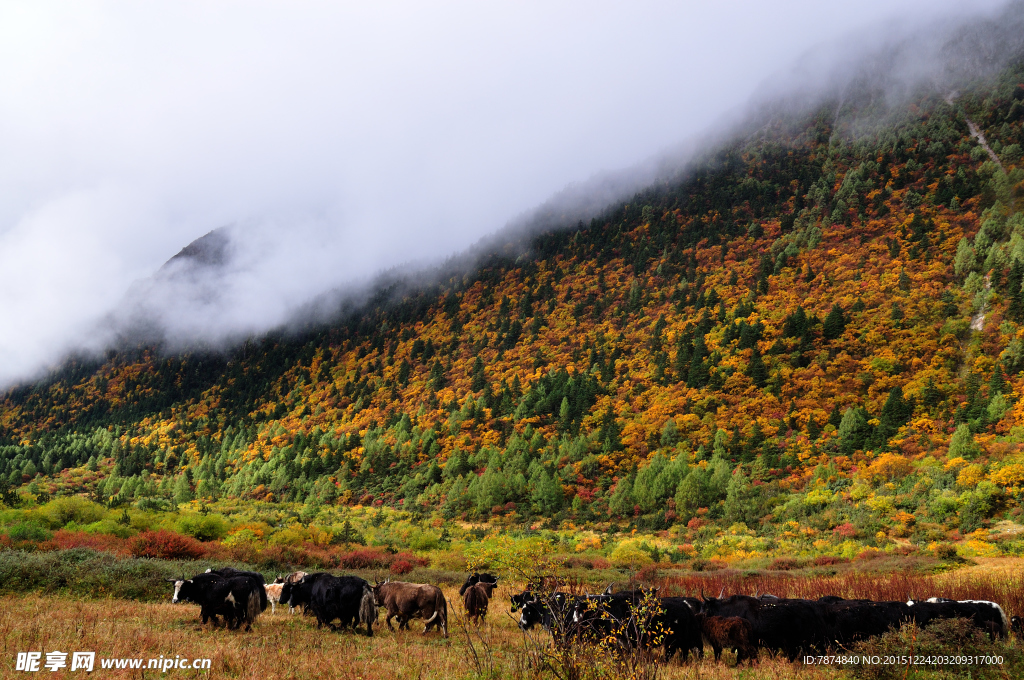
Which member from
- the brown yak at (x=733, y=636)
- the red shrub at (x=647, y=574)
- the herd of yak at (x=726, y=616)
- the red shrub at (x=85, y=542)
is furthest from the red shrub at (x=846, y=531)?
the red shrub at (x=85, y=542)

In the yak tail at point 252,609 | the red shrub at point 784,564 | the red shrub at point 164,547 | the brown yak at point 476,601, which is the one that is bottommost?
the red shrub at point 784,564

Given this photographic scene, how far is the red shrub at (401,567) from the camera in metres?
25.6

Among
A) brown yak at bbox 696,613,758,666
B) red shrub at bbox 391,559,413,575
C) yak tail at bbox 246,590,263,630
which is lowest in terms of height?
red shrub at bbox 391,559,413,575

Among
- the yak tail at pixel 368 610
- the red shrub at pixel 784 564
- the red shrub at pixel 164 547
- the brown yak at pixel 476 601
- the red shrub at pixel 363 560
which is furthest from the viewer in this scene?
the red shrub at pixel 363 560

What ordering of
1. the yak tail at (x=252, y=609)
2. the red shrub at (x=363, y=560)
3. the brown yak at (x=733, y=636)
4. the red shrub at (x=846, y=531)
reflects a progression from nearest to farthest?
the brown yak at (x=733, y=636)
the yak tail at (x=252, y=609)
the red shrub at (x=363, y=560)
the red shrub at (x=846, y=531)

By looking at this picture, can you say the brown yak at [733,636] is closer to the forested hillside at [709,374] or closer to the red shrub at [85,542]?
the red shrub at [85,542]

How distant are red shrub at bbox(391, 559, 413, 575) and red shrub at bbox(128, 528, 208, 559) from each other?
9.03m

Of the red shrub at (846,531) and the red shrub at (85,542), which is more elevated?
the red shrub at (85,542)

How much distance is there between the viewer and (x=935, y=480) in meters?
35.8

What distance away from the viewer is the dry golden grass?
771 cm

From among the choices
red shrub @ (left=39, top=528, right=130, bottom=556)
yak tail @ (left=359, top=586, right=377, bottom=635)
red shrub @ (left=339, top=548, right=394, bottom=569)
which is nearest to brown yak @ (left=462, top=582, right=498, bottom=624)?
yak tail @ (left=359, top=586, right=377, bottom=635)

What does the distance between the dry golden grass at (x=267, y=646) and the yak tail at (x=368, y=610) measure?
1.20 feet

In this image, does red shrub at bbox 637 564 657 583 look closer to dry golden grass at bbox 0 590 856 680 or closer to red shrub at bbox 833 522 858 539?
dry golden grass at bbox 0 590 856 680

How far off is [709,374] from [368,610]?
54.5 metres
